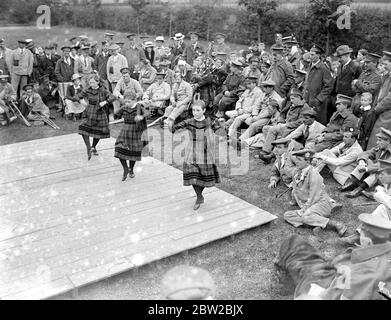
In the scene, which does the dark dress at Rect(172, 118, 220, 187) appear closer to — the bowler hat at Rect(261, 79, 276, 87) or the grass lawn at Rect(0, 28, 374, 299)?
the grass lawn at Rect(0, 28, 374, 299)

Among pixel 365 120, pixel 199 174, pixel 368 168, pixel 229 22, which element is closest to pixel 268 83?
pixel 365 120

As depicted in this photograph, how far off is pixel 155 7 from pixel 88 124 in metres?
18.5

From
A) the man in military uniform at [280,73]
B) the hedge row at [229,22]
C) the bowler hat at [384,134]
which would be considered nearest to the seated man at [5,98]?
the man in military uniform at [280,73]

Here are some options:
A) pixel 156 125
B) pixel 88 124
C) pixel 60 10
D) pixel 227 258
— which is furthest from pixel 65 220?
pixel 60 10

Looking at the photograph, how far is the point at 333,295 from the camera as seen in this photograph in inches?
156

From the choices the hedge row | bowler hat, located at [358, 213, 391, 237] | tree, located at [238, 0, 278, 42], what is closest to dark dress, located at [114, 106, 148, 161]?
bowler hat, located at [358, 213, 391, 237]

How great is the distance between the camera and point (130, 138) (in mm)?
7965

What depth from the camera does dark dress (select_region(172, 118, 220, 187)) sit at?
22.1 feet

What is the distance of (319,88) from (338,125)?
1.54m

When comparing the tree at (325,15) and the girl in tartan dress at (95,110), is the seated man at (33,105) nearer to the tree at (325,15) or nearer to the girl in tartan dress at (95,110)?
the girl in tartan dress at (95,110)

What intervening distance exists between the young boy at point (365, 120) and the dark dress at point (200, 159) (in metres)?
3.11

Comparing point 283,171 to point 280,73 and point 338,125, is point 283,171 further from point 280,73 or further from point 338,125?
point 280,73

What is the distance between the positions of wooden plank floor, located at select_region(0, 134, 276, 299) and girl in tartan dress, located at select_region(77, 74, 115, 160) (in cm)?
53

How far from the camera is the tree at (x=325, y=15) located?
639 inches
